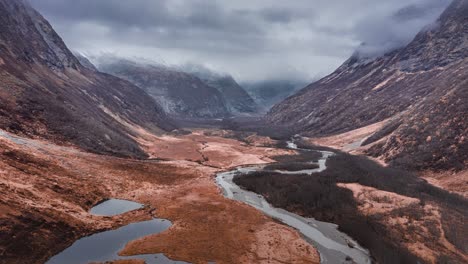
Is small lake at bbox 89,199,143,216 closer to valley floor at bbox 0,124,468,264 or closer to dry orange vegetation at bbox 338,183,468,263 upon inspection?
valley floor at bbox 0,124,468,264

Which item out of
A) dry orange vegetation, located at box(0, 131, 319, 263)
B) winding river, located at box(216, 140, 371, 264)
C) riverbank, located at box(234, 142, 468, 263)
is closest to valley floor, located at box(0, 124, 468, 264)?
dry orange vegetation, located at box(0, 131, 319, 263)

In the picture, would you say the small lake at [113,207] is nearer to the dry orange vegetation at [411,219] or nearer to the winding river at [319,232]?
the winding river at [319,232]

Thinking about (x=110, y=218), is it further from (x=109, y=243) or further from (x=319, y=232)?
(x=319, y=232)

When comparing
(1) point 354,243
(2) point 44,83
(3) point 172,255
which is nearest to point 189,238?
(3) point 172,255

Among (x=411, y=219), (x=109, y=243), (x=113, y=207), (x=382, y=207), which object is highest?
(x=382, y=207)

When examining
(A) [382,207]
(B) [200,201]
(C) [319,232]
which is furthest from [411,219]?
(B) [200,201]

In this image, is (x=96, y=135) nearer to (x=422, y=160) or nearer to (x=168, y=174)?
(x=168, y=174)

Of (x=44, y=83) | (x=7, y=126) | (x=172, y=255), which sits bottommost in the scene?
(x=172, y=255)
